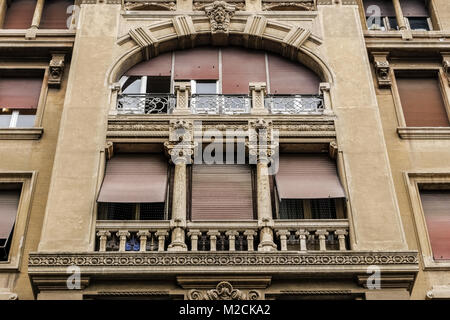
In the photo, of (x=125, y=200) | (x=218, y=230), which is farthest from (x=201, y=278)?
(x=125, y=200)

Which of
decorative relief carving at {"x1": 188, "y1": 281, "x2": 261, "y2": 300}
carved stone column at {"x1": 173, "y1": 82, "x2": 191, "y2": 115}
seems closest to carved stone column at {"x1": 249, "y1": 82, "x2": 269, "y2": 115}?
carved stone column at {"x1": 173, "y1": 82, "x2": 191, "y2": 115}

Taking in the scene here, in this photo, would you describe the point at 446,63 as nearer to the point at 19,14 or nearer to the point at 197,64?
the point at 197,64

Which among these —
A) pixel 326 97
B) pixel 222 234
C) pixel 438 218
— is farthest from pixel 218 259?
pixel 326 97

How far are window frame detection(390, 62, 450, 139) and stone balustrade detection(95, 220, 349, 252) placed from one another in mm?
4070

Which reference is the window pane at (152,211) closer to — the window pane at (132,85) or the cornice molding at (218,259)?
the cornice molding at (218,259)

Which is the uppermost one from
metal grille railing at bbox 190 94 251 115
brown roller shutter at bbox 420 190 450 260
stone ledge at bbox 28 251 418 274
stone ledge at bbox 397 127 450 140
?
metal grille railing at bbox 190 94 251 115

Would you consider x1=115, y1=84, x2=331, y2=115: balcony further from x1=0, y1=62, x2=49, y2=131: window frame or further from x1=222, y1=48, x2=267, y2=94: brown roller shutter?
x1=0, y1=62, x2=49, y2=131: window frame

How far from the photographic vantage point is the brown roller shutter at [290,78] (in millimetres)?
17172

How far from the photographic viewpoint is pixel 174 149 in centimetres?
1510

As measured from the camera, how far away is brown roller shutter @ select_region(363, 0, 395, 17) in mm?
19984

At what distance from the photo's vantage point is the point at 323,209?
1480 cm

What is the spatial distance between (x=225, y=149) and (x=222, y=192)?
1.19 m
